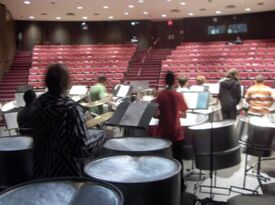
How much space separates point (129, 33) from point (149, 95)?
38.5 feet

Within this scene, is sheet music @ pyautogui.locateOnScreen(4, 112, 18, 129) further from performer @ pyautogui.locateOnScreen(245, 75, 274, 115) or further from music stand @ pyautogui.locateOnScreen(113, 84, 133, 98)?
performer @ pyautogui.locateOnScreen(245, 75, 274, 115)

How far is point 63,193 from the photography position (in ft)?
5.33

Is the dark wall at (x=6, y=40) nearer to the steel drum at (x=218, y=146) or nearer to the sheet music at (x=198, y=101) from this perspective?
the sheet music at (x=198, y=101)

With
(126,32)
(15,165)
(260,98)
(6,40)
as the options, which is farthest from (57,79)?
(126,32)

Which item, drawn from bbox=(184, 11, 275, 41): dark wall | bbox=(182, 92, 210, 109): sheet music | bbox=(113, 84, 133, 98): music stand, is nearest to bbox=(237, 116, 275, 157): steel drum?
bbox=(182, 92, 210, 109): sheet music

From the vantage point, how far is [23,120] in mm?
3777

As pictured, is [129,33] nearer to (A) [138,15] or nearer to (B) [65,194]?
(A) [138,15]

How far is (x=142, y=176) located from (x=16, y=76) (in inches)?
529

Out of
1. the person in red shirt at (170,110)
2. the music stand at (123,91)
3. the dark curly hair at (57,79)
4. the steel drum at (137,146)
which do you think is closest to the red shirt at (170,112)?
the person in red shirt at (170,110)

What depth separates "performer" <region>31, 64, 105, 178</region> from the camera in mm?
1986

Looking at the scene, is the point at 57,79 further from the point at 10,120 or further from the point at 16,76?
the point at 16,76

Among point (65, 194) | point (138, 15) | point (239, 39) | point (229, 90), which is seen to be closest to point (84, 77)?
point (138, 15)

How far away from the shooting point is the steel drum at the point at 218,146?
3002 millimetres

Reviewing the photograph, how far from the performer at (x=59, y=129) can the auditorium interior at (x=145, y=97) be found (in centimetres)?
2
